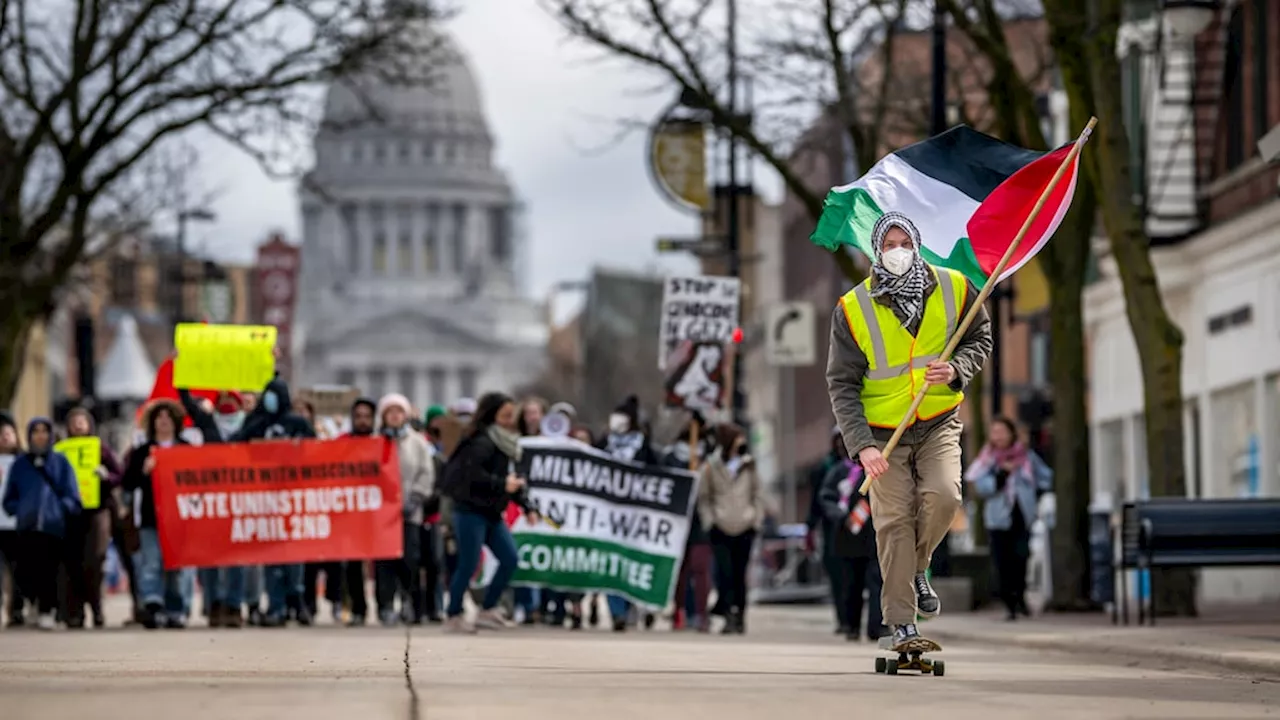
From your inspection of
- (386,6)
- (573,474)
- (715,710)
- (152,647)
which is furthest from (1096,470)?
(715,710)

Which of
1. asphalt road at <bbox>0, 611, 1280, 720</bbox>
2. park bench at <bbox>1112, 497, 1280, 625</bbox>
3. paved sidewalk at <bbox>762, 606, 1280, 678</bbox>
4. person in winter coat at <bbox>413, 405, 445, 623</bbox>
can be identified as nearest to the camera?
asphalt road at <bbox>0, 611, 1280, 720</bbox>

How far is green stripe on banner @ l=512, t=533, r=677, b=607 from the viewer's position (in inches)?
867

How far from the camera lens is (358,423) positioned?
21.8 m

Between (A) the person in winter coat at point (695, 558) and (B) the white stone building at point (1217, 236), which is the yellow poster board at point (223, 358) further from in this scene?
(B) the white stone building at point (1217, 236)

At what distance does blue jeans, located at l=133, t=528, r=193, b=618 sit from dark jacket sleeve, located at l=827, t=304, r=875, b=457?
32.5 feet

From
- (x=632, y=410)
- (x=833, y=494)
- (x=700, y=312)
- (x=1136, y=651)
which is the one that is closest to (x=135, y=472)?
(x=632, y=410)

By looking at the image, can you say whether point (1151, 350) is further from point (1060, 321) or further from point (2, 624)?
point (2, 624)

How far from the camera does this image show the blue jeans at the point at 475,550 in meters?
19.2

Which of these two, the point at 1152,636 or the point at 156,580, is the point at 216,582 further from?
the point at 1152,636

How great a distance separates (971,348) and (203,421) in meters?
10.6

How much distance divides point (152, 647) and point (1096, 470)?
27521mm

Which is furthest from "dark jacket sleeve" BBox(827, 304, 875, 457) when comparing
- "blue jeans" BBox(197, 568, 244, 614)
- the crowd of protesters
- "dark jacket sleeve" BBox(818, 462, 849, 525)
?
"blue jeans" BBox(197, 568, 244, 614)

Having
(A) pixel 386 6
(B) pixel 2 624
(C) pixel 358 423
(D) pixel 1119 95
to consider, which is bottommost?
(B) pixel 2 624

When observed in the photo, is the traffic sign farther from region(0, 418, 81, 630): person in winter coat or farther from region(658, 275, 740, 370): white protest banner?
region(0, 418, 81, 630): person in winter coat
